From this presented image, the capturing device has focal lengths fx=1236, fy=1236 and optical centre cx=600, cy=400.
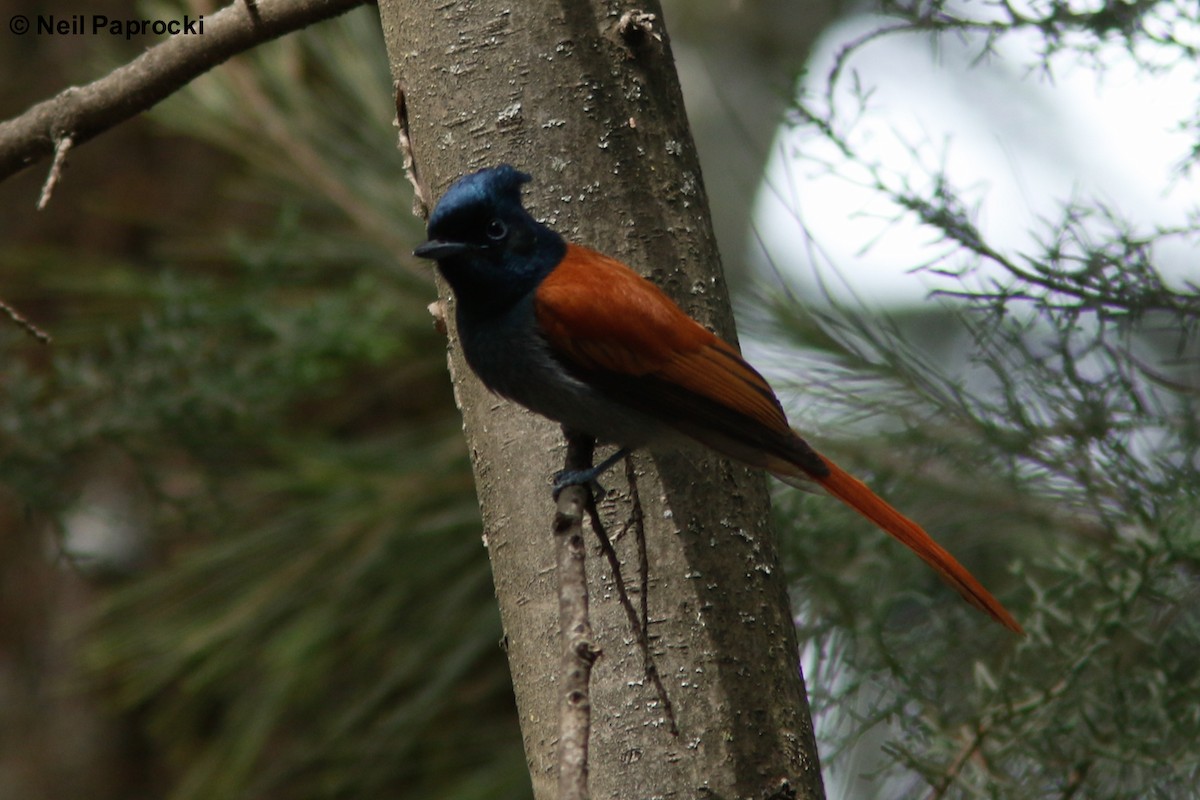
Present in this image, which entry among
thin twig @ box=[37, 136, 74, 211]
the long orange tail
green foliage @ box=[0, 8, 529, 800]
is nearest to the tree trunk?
the long orange tail

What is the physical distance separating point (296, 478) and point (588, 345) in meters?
1.76

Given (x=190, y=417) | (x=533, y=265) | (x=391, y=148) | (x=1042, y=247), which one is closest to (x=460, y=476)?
(x=190, y=417)

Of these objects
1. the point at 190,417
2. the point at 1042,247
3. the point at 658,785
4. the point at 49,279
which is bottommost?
the point at 658,785

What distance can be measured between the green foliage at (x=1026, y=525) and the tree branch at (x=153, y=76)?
3.33ft

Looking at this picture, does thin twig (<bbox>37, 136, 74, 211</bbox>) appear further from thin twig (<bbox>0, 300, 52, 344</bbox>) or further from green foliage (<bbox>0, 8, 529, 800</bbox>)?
green foliage (<bbox>0, 8, 529, 800</bbox>)

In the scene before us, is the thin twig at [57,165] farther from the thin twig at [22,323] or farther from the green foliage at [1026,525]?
the green foliage at [1026,525]

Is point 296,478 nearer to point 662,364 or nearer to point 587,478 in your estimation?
point 662,364

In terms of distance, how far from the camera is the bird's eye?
1941 mm

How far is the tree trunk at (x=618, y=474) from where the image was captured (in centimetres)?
Result: 160

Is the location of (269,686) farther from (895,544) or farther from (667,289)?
(667,289)

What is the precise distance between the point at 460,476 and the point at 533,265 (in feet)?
5.30

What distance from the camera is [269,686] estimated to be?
361 centimetres

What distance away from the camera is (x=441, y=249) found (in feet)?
6.57

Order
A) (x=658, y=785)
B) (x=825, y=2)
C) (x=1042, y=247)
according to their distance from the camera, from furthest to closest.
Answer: (x=825, y=2) → (x=1042, y=247) → (x=658, y=785)
